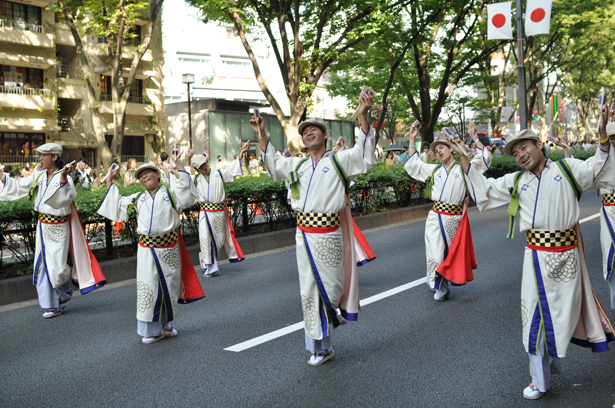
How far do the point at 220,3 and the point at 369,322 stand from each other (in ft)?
34.6

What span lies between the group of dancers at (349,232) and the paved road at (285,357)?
28 centimetres

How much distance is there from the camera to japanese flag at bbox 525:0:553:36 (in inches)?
586

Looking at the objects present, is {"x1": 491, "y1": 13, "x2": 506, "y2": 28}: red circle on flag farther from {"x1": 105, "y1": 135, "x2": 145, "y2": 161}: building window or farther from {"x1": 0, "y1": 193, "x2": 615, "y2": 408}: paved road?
{"x1": 105, "y1": 135, "x2": 145, "y2": 161}: building window

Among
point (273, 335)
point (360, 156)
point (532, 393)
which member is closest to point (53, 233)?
point (273, 335)

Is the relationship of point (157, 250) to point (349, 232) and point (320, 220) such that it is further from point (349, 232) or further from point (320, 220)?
point (349, 232)

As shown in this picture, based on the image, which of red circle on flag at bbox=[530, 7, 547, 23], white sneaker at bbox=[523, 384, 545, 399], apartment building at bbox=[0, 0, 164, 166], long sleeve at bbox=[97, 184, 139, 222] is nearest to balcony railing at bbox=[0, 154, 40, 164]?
apartment building at bbox=[0, 0, 164, 166]

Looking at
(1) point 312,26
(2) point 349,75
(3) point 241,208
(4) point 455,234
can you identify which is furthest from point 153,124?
(4) point 455,234

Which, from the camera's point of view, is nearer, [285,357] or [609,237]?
[285,357]

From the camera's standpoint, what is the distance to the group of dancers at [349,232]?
3861 mm

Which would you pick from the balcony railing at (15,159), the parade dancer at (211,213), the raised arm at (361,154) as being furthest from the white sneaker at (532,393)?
the balcony railing at (15,159)

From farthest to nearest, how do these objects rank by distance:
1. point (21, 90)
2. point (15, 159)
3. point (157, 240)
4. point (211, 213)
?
point (21, 90)
point (15, 159)
point (211, 213)
point (157, 240)

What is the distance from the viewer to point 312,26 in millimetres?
16250

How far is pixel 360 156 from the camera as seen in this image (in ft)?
15.0

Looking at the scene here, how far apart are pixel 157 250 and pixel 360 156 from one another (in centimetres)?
218
